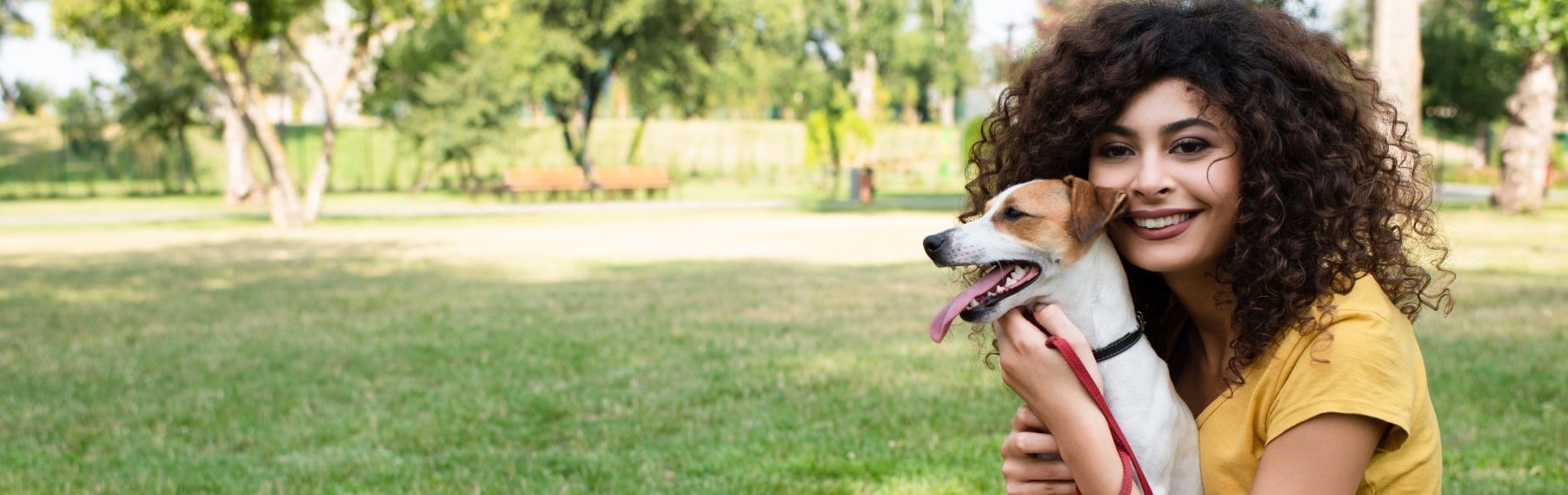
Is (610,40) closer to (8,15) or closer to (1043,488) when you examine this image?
(8,15)

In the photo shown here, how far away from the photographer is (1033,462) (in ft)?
8.79

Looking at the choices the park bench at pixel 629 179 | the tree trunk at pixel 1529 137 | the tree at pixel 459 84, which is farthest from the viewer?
the park bench at pixel 629 179

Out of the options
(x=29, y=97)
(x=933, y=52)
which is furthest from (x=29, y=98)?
(x=933, y=52)

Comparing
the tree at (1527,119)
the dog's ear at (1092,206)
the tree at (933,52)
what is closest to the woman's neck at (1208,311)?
the dog's ear at (1092,206)

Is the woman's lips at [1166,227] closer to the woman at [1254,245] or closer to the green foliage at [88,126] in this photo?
the woman at [1254,245]

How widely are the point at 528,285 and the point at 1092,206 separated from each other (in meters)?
10.2

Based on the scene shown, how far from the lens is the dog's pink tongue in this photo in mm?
2350

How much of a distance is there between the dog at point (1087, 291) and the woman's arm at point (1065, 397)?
0.17 feet

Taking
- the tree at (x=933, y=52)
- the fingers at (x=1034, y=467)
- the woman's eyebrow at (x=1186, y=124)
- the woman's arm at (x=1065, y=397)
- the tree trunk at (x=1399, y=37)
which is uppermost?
the tree at (x=933, y=52)

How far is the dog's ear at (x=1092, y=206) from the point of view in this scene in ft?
7.97

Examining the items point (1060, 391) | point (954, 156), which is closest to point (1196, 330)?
point (1060, 391)

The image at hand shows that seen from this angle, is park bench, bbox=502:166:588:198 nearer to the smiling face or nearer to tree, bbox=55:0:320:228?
tree, bbox=55:0:320:228

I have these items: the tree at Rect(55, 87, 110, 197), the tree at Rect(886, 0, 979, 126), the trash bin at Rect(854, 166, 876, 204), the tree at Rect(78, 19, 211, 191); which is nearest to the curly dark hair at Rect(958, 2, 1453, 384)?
the trash bin at Rect(854, 166, 876, 204)

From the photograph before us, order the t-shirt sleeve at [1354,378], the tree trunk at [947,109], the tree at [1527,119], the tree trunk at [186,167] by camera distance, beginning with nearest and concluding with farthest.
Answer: the t-shirt sleeve at [1354,378]
the tree at [1527,119]
the tree trunk at [186,167]
the tree trunk at [947,109]
